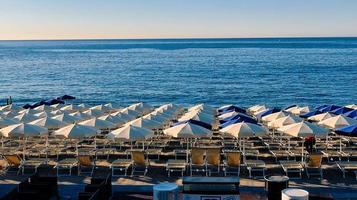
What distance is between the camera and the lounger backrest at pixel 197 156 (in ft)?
48.2

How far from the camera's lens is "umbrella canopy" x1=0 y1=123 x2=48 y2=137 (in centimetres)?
1555

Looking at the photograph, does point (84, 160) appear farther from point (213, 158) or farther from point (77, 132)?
point (213, 158)

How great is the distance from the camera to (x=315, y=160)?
14273 millimetres

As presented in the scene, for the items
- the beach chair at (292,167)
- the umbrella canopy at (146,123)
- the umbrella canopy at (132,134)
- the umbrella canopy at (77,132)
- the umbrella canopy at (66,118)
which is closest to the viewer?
the beach chair at (292,167)

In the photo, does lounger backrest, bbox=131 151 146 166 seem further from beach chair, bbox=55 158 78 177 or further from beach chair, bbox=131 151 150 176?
beach chair, bbox=55 158 78 177

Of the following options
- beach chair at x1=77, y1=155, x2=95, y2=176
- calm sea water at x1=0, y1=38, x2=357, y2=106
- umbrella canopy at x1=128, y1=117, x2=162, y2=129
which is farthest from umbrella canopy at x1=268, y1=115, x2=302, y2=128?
calm sea water at x1=0, y1=38, x2=357, y2=106

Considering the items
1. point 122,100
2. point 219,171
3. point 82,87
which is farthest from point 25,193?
point 82,87

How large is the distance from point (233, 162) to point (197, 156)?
1.19m

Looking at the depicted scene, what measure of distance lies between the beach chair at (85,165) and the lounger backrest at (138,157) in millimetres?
1390

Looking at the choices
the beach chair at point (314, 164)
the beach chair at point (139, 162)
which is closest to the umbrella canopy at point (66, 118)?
the beach chair at point (139, 162)

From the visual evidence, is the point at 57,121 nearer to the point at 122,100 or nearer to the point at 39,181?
the point at 39,181

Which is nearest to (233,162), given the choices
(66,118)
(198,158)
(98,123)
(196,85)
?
(198,158)

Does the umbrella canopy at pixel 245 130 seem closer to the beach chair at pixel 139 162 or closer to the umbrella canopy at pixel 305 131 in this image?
the umbrella canopy at pixel 305 131

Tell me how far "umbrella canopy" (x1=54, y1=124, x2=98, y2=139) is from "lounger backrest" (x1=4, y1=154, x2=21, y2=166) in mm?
1475
